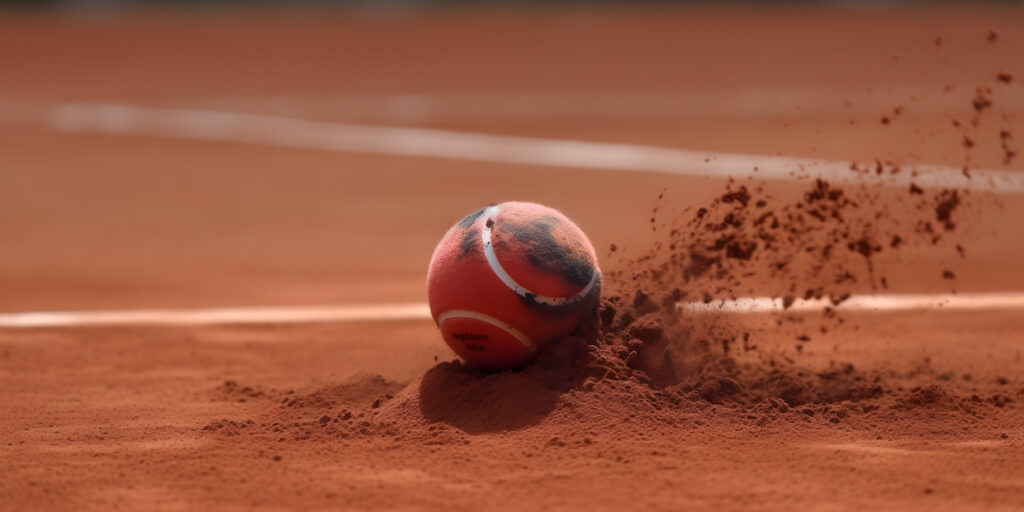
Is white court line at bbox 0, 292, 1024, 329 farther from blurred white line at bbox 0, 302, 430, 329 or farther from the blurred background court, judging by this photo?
the blurred background court

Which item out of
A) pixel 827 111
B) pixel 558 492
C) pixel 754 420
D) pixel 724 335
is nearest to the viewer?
pixel 558 492

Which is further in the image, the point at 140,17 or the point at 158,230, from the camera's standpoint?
the point at 140,17

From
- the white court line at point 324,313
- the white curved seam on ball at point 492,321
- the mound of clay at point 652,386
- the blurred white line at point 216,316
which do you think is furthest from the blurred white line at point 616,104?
the white curved seam on ball at point 492,321

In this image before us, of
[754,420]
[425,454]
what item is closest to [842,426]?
[754,420]

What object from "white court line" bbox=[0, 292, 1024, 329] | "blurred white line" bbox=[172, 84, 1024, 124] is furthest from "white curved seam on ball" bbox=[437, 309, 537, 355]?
"blurred white line" bbox=[172, 84, 1024, 124]

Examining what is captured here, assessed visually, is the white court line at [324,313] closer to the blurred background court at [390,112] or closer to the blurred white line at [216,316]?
the blurred white line at [216,316]

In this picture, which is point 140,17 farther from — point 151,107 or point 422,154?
point 422,154

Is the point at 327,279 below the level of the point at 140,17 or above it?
below
